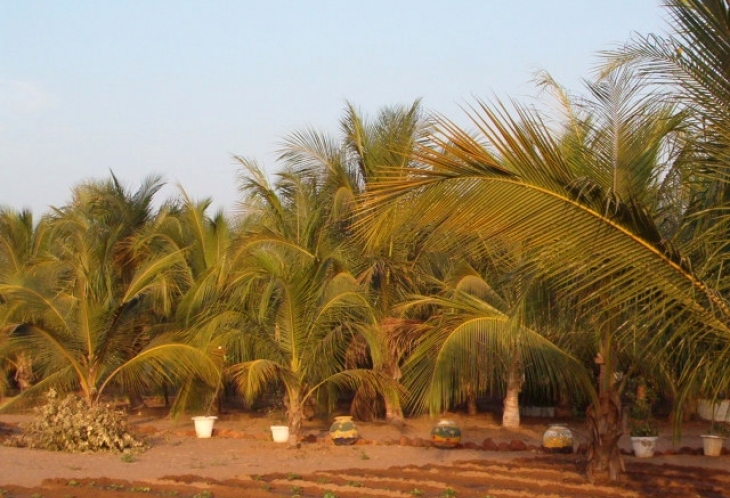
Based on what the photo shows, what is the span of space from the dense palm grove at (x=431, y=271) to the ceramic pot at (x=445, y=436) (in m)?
0.79

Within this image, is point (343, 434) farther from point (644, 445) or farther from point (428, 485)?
point (644, 445)

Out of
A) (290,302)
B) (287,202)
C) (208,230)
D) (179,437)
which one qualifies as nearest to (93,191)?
(208,230)

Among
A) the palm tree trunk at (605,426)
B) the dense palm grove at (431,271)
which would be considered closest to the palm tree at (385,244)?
the dense palm grove at (431,271)

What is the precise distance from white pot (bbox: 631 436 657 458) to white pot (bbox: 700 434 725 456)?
100 cm

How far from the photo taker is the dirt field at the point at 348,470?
11.3 metres

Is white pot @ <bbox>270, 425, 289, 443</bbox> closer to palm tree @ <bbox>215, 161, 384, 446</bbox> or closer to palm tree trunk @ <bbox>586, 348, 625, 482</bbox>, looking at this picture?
palm tree @ <bbox>215, 161, 384, 446</bbox>

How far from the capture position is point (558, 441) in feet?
50.5

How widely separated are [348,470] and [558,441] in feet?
13.6

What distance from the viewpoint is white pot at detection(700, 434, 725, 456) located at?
50.8 ft

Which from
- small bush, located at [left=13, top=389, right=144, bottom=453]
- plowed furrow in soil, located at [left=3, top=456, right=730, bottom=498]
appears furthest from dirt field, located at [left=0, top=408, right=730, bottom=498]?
small bush, located at [left=13, top=389, right=144, bottom=453]

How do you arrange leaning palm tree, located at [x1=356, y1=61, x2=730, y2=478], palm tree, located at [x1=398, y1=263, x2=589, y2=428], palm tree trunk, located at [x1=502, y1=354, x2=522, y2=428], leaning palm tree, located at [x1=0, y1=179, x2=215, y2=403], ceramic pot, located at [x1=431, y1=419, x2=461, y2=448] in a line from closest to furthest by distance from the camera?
leaning palm tree, located at [x1=356, y1=61, x2=730, y2=478]
palm tree, located at [x1=398, y1=263, x2=589, y2=428]
ceramic pot, located at [x1=431, y1=419, x2=461, y2=448]
leaning palm tree, located at [x1=0, y1=179, x2=215, y2=403]
palm tree trunk, located at [x1=502, y1=354, x2=522, y2=428]

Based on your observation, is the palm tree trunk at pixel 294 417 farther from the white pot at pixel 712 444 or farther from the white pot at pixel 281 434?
the white pot at pixel 712 444

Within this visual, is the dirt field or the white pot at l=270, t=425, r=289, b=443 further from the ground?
the white pot at l=270, t=425, r=289, b=443

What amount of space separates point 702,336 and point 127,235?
1842cm
